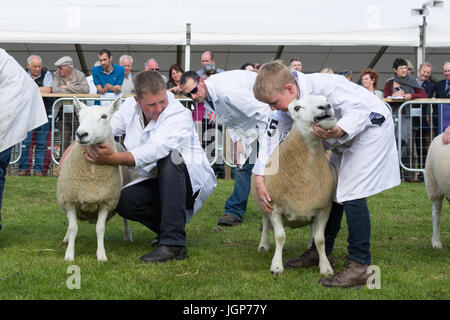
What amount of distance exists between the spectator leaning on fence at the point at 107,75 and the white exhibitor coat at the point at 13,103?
4.12m

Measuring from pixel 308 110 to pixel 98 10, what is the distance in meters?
7.72

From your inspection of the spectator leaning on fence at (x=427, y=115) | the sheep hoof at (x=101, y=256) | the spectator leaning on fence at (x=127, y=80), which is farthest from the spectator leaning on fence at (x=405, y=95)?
the sheep hoof at (x=101, y=256)

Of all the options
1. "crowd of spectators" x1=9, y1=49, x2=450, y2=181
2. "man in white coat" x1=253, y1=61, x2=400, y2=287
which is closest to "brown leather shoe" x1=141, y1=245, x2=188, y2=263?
"man in white coat" x1=253, y1=61, x2=400, y2=287

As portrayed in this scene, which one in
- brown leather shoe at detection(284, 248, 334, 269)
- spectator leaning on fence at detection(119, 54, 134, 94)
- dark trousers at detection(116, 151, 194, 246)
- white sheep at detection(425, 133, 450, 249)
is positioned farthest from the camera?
spectator leaning on fence at detection(119, 54, 134, 94)

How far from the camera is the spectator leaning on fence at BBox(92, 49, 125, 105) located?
864 cm

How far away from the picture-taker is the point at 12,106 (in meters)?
4.38

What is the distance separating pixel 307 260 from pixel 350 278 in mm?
624

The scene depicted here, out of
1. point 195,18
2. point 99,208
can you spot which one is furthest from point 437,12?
point 99,208

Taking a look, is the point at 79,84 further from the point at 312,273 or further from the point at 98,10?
the point at 312,273

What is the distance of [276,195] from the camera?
12.2 ft

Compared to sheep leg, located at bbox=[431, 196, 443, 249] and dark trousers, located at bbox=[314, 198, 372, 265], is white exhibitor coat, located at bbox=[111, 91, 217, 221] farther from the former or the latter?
sheep leg, located at bbox=[431, 196, 443, 249]

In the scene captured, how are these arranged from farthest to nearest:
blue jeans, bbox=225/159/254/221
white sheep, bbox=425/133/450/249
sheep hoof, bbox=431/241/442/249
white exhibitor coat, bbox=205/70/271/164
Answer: blue jeans, bbox=225/159/254/221 → white exhibitor coat, bbox=205/70/271/164 → sheep hoof, bbox=431/241/442/249 → white sheep, bbox=425/133/450/249

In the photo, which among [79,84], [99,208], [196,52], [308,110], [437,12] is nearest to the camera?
[308,110]

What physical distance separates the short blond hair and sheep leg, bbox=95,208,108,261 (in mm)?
1505
